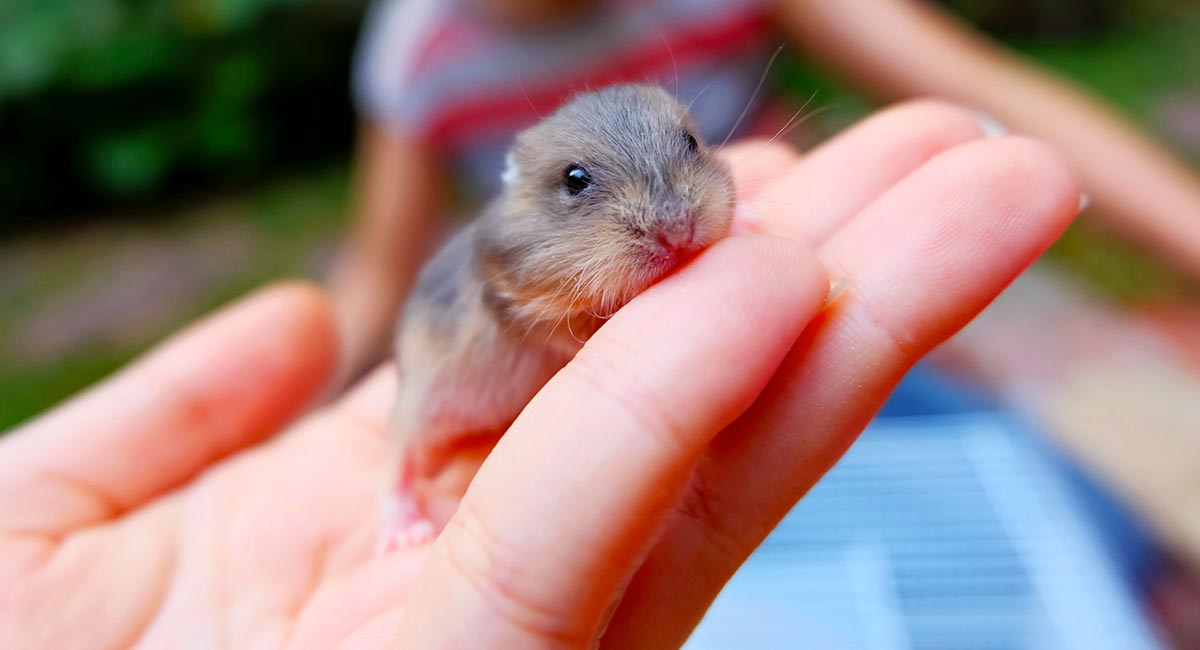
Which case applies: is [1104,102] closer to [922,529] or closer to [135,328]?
[922,529]

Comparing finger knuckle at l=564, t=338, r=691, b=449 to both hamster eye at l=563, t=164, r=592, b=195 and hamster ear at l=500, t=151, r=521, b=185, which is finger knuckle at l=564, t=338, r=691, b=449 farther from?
hamster ear at l=500, t=151, r=521, b=185

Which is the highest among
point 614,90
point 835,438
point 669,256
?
point 614,90

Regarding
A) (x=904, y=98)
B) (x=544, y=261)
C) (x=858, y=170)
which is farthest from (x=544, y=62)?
(x=544, y=261)

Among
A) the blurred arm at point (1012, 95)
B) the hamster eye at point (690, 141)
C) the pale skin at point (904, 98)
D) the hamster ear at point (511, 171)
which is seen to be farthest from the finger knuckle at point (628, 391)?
the blurred arm at point (1012, 95)

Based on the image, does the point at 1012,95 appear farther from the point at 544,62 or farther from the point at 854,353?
the point at 854,353

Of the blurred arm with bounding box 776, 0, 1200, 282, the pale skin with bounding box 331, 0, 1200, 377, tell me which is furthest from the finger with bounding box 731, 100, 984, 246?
the blurred arm with bounding box 776, 0, 1200, 282

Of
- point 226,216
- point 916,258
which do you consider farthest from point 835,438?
point 226,216
